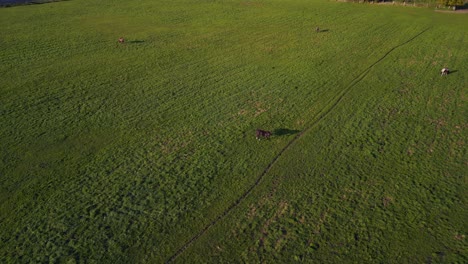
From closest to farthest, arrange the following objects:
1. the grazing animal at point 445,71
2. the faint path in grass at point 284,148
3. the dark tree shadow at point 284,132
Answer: the faint path in grass at point 284,148 < the dark tree shadow at point 284,132 < the grazing animal at point 445,71

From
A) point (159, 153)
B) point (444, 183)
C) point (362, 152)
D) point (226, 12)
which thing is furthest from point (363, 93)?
point (226, 12)

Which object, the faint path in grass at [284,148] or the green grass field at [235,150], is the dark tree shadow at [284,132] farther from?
the faint path in grass at [284,148]

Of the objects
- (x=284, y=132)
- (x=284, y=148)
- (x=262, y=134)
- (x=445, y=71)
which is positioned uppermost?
(x=445, y=71)

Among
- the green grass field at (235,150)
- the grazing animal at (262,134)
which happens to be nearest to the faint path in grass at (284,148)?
the green grass field at (235,150)

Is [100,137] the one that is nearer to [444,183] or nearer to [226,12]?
[444,183]

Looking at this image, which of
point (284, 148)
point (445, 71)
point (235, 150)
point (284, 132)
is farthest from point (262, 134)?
point (445, 71)

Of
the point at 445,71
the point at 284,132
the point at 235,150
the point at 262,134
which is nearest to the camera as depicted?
the point at 235,150

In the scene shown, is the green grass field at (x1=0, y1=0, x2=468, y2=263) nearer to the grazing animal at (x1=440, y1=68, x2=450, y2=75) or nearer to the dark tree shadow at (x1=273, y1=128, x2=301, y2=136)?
the dark tree shadow at (x1=273, y1=128, x2=301, y2=136)

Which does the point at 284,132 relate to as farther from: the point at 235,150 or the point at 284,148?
the point at 235,150
